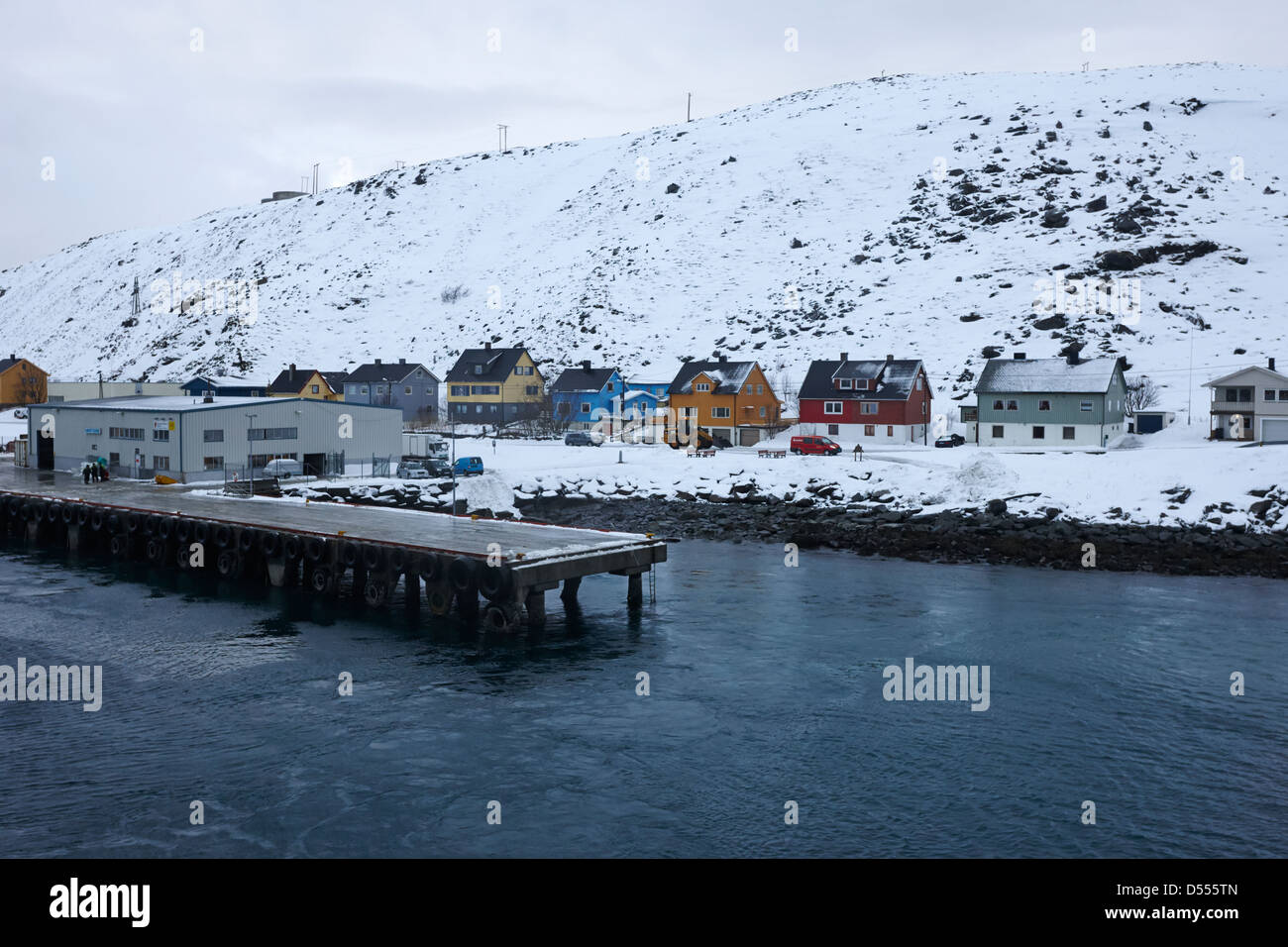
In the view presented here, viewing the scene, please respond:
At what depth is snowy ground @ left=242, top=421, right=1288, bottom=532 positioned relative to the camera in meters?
55.5

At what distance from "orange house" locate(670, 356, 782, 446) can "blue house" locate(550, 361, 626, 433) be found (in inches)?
714

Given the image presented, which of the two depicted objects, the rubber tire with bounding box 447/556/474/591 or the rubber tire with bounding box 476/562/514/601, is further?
the rubber tire with bounding box 447/556/474/591

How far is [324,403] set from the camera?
225 feet

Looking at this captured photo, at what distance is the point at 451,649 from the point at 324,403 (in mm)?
38834

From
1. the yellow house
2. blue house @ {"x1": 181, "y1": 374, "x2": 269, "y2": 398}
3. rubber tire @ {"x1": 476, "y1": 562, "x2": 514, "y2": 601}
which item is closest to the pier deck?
rubber tire @ {"x1": 476, "y1": 562, "x2": 514, "y2": 601}

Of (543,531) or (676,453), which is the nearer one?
(543,531)

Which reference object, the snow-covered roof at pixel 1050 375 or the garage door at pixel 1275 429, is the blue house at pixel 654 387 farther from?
the garage door at pixel 1275 429

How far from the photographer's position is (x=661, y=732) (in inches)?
1020

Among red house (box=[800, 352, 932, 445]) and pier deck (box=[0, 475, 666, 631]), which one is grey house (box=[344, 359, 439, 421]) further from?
pier deck (box=[0, 475, 666, 631])

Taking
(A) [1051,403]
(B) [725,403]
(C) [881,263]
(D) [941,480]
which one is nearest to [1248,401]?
(A) [1051,403]

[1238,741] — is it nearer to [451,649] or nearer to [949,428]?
[451,649]

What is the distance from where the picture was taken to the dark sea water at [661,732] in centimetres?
2070
